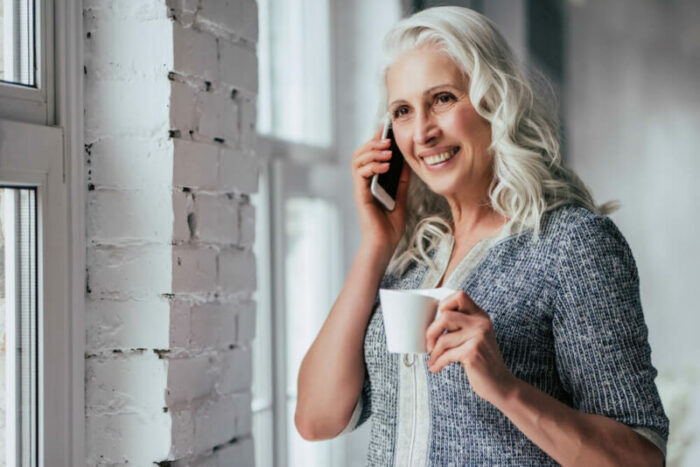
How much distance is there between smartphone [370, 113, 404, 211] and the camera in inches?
56.3

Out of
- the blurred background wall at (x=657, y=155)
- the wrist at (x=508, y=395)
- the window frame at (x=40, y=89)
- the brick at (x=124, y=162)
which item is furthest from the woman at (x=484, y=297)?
the blurred background wall at (x=657, y=155)

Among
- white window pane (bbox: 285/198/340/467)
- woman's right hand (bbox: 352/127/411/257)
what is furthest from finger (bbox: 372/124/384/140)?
white window pane (bbox: 285/198/340/467)

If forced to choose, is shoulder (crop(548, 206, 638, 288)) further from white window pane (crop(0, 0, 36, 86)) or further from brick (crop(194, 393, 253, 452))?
white window pane (crop(0, 0, 36, 86))

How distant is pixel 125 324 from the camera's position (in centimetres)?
137

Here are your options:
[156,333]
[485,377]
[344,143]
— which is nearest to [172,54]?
[156,333]

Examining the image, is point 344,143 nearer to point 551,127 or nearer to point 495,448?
point 551,127

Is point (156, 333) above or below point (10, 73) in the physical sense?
below

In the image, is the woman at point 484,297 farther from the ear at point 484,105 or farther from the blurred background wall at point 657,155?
the blurred background wall at point 657,155

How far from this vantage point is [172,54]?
1340 mm

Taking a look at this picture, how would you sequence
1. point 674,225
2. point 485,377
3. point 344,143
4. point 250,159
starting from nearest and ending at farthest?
1. point 485,377
2. point 250,159
3. point 674,225
4. point 344,143

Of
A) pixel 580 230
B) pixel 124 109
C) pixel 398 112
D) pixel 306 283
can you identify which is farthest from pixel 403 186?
pixel 306 283

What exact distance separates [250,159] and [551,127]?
0.57 m

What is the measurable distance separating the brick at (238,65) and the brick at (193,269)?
1.06ft

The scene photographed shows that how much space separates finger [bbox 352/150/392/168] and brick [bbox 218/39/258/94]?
0.93 feet
